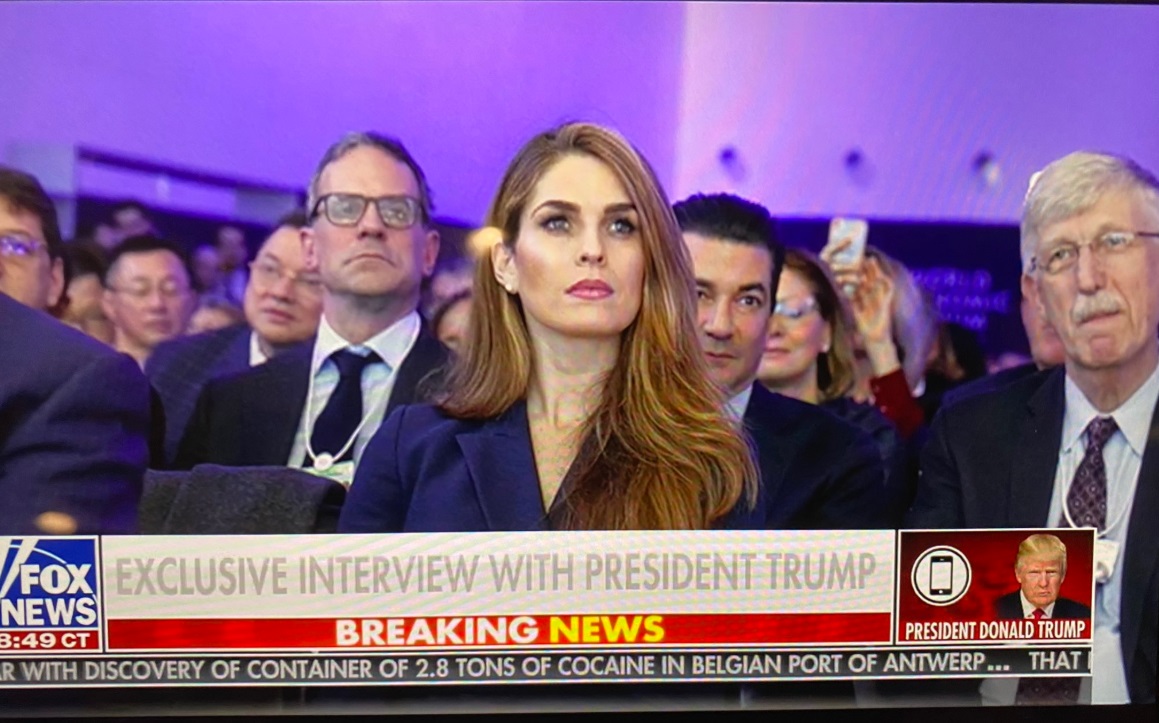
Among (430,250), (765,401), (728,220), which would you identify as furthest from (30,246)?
(765,401)

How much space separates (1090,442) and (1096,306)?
31cm

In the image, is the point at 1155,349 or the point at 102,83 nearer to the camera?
the point at 102,83

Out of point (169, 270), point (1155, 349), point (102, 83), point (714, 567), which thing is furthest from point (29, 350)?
point (1155, 349)

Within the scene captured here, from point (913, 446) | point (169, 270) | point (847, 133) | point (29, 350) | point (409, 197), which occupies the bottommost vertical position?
point (913, 446)

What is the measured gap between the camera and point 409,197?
2188 millimetres

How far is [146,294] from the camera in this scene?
2184 millimetres

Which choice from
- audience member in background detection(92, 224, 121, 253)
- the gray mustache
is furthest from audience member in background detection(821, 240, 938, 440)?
audience member in background detection(92, 224, 121, 253)

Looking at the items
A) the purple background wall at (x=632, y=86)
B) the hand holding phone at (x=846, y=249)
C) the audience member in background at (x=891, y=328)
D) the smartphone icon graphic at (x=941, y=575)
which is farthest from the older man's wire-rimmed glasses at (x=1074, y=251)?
the smartphone icon graphic at (x=941, y=575)

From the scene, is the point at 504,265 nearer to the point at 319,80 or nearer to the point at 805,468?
the point at 319,80

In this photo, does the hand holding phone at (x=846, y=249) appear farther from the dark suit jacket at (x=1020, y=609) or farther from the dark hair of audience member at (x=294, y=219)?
the dark hair of audience member at (x=294, y=219)

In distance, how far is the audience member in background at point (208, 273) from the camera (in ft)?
7.11

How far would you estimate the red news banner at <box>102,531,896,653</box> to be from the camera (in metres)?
2.22

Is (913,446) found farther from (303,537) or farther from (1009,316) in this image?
(303,537)

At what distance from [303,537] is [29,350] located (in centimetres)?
68
